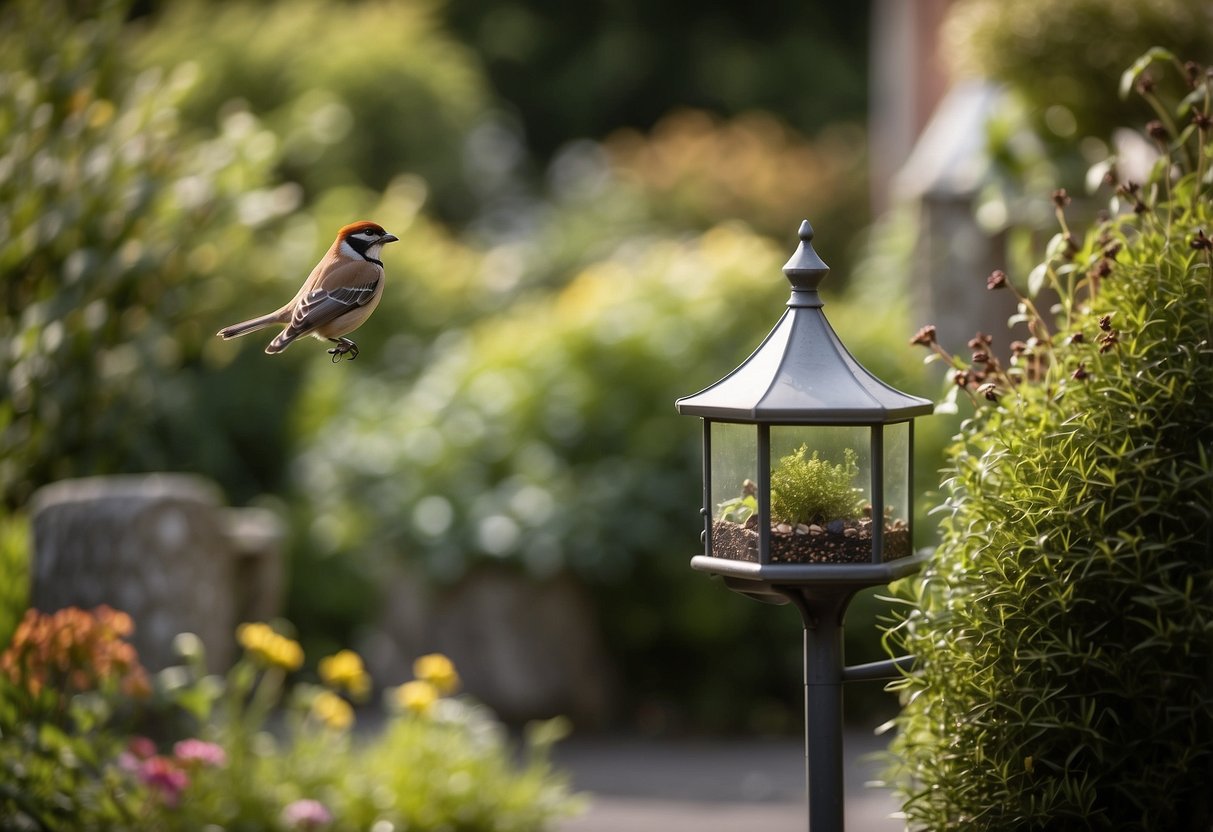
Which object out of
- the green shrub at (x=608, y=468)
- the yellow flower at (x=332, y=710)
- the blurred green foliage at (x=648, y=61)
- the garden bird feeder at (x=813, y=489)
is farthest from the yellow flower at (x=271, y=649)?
the blurred green foliage at (x=648, y=61)

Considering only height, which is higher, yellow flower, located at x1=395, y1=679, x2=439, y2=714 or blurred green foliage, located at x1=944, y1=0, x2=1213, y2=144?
blurred green foliage, located at x1=944, y1=0, x2=1213, y2=144

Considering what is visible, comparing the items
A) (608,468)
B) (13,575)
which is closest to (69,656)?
(13,575)

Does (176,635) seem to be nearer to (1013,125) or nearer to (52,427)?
(52,427)

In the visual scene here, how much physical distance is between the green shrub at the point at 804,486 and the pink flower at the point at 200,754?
2221mm

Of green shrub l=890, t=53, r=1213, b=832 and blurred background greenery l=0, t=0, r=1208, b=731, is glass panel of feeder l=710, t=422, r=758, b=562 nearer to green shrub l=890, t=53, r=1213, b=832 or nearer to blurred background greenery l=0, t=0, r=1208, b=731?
green shrub l=890, t=53, r=1213, b=832

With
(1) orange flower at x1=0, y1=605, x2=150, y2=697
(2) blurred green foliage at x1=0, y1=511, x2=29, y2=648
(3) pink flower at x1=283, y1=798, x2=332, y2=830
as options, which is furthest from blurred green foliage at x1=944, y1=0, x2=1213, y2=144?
(2) blurred green foliage at x1=0, y1=511, x2=29, y2=648

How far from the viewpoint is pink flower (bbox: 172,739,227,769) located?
3.86 m

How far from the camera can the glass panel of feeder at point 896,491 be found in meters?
2.39

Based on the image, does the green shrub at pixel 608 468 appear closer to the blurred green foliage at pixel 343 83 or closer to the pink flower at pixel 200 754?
the pink flower at pixel 200 754

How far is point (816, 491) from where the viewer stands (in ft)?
7.61

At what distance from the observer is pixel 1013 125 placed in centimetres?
465

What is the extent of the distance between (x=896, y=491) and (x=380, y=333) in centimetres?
675

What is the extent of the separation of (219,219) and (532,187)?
15208mm

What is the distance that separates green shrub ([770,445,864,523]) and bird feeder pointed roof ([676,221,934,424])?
4.0 inches
